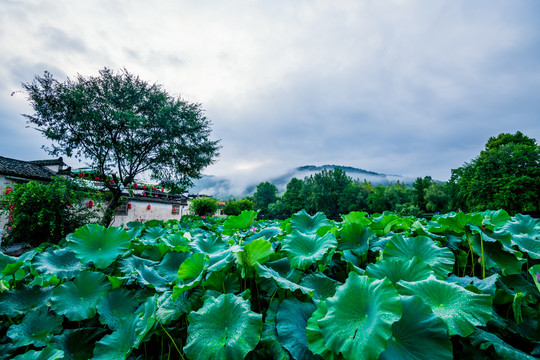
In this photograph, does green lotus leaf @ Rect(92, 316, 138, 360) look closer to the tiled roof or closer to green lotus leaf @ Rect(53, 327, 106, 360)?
green lotus leaf @ Rect(53, 327, 106, 360)

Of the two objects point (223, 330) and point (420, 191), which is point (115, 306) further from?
point (420, 191)

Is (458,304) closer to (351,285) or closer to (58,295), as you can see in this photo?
(351,285)

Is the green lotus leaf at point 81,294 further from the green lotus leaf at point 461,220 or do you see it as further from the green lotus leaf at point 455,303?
the green lotus leaf at point 461,220

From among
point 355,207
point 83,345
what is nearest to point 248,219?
point 83,345

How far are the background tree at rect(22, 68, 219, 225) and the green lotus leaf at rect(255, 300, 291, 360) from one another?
43.5ft

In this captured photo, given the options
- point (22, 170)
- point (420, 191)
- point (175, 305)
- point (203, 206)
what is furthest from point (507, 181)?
point (22, 170)

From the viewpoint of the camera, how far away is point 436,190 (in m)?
35.9

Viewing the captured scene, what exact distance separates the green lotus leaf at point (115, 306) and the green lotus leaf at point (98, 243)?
195 mm

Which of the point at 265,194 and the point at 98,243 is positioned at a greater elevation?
the point at 265,194

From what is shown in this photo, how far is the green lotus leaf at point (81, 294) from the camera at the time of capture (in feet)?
3.06

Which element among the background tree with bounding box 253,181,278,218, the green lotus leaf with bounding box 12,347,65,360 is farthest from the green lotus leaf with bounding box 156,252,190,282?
the background tree with bounding box 253,181,278,218

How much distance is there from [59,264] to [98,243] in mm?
237

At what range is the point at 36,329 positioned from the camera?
92cm

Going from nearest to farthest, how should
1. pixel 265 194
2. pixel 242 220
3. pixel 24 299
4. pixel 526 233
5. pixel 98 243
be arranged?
pixel 24 299
pixel 98 243
pixel 526 233
pixel 242 220
pixel 265 194
